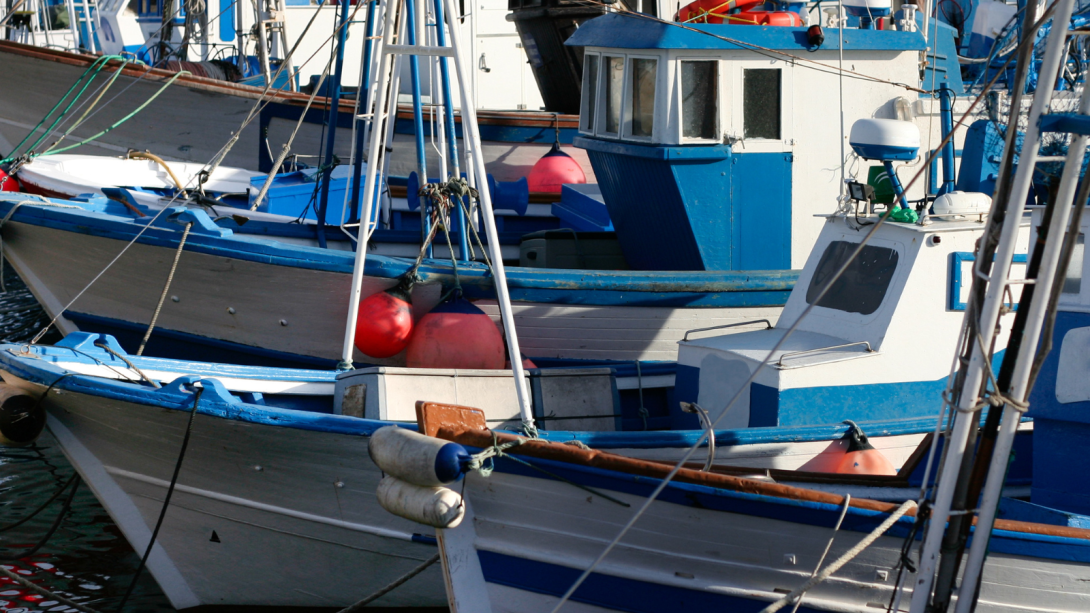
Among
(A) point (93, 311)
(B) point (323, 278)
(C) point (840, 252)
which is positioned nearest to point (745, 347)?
(C) point (840, 252)

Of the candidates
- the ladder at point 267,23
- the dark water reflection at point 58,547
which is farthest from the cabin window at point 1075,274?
the ladder at point 267,23

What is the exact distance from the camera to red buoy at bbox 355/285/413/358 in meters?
6.48

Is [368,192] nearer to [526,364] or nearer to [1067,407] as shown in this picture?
[526,364]

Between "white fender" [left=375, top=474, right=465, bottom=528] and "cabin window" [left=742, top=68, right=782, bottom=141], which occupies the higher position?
"cabin window" [left=742, top=68, right=782, bottom=141]

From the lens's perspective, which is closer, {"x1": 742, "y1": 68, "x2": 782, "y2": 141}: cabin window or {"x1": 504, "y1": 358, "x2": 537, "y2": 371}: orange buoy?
{"x1": 504, "y1": 358, "x2": 537, "y2": 371}: orange buoy

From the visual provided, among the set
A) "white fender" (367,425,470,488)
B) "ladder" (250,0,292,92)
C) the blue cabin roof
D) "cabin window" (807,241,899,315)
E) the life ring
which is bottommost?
"white fender" (367,425,470,488)

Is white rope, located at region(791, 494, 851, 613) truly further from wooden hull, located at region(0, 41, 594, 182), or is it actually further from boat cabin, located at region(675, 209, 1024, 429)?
wooden hull, located at region(0, 41, 594, 182)

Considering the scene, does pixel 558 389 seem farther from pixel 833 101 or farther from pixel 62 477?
pixel 62 477

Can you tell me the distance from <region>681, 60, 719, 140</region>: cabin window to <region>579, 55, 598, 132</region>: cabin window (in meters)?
0.84

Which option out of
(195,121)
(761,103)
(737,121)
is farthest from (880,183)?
(195,121)

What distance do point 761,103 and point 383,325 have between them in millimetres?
2955

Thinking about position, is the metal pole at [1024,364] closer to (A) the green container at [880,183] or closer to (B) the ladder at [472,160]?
(B) the ladder at [472,160]

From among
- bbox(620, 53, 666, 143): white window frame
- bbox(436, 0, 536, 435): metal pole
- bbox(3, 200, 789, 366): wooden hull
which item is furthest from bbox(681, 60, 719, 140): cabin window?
bbox(436, 0, 536, 435): metal pole

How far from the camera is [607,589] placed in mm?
4156
